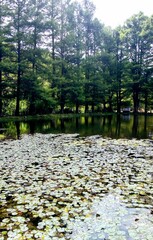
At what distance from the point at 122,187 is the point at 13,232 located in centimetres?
277

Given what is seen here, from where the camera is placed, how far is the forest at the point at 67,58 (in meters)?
25.2

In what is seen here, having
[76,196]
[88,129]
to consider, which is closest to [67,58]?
[88,129]

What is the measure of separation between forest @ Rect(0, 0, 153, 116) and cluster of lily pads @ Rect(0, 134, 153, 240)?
642 inches

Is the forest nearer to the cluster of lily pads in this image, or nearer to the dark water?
the dark water

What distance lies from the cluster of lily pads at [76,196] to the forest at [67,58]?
53.5 ft

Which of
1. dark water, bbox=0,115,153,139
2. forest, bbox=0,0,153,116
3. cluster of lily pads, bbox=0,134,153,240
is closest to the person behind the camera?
cluster of lily pads, bbox=0,134,153,240

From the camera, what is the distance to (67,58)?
3381cm

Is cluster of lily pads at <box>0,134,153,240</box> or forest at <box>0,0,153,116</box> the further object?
forest at <box>0,0,153,116</box>

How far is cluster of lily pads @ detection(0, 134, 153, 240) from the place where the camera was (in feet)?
12.2

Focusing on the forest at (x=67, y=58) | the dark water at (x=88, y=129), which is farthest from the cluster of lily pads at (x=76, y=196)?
the forest at (x=67, y=58)

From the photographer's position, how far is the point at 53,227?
3811 mm

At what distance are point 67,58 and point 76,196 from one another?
30.4 m

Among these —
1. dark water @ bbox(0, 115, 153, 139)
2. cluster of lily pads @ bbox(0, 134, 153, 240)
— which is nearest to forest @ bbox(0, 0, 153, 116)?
dark water @ bbox(0, 115, 153, 139)

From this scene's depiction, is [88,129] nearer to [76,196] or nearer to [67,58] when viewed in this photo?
[76,196]
